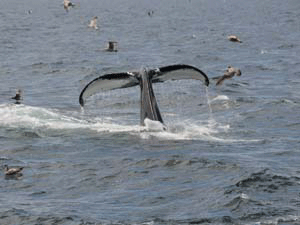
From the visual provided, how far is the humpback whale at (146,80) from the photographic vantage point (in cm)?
2206

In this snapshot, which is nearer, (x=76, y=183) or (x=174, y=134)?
(x=76, y=183)

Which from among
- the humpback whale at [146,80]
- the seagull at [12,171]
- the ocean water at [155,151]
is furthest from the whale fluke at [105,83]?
the seagull at [12,171]

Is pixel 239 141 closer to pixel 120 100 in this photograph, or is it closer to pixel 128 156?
pixel 128 156

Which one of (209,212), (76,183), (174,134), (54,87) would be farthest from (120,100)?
(209,212)

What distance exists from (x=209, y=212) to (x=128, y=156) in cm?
502

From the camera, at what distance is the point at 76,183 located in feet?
60.2


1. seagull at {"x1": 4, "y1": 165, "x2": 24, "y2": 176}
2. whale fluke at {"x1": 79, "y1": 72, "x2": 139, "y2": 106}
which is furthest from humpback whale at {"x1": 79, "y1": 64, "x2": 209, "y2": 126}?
seagull at {"x1": 4, "y1": 165, "x2": 24, "y2": 176}

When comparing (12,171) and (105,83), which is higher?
(105,83)

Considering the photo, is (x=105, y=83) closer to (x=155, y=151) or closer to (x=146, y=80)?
(x=146, y=80)

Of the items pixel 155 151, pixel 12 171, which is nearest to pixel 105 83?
pixel 155 151

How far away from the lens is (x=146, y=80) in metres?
23.2

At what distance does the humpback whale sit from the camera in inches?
869

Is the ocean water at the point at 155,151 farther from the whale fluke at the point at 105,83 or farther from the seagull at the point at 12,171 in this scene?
the whale fluke at the point at 105,83

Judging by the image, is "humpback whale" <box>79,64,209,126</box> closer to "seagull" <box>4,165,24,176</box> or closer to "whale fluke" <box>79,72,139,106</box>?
"whale fluke" <box>79,72,139,106</box>
